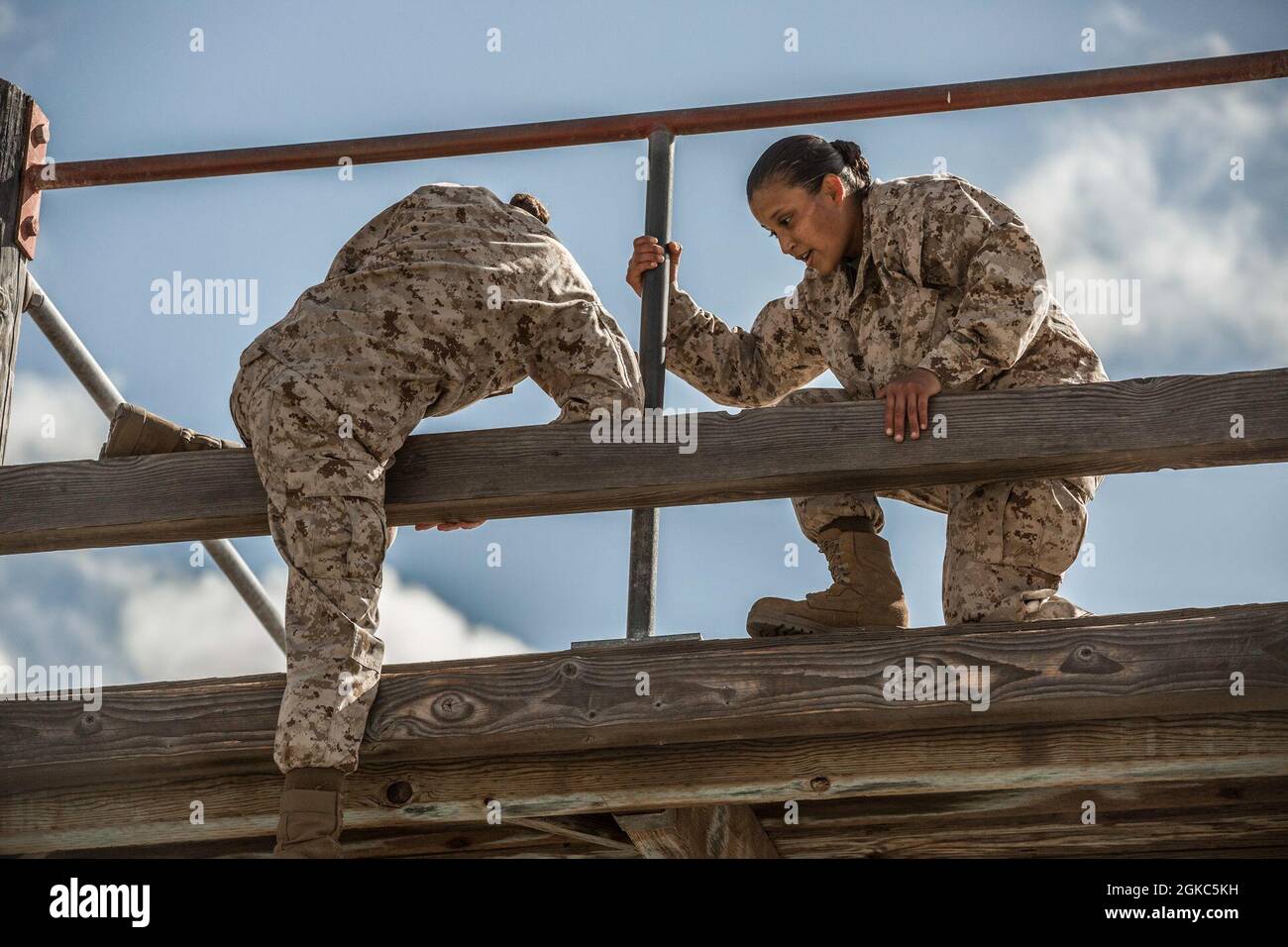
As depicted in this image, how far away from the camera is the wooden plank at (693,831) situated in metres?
3.45

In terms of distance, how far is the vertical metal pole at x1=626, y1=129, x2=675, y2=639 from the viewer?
11.9ft

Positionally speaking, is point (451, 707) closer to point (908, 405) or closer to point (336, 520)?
point (336, 520)

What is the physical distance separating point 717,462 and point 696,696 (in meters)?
0.52

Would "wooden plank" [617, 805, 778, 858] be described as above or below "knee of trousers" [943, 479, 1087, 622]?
below

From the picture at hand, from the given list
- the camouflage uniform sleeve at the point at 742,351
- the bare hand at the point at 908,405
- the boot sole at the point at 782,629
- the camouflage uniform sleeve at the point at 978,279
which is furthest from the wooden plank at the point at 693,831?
the camouflage uniform sleeve at the point at 742,351

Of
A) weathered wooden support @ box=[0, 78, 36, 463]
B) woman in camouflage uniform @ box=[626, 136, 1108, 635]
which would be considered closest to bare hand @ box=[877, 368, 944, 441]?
woman in camouflage uniform @ box=[626, 136, 1108, 635]

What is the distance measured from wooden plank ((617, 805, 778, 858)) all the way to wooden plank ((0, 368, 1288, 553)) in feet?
2.11

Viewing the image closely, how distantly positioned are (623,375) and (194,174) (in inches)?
53.4

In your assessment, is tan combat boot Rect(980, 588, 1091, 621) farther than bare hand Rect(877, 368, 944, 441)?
Yes

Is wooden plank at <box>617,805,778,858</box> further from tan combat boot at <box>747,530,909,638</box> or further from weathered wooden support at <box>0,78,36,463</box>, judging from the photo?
weathered wooden support at <box>0,78,36,463</box>

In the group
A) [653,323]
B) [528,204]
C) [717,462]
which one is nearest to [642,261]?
[653,323]

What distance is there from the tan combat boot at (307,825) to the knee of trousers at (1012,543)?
4.76 feet

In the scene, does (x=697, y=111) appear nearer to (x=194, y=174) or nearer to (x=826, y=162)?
(x=826, y=162)

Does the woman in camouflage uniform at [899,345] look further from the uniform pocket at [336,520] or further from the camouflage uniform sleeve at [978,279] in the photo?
the uniform pocket at [336,520]
